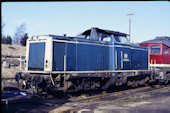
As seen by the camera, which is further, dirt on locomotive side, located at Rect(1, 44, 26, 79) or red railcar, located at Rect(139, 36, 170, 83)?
dirt on locomotive side, located at Rect(1, 44, 26, 79)

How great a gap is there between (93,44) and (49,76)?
336 cm

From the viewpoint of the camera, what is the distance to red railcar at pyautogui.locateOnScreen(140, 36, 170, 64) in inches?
647

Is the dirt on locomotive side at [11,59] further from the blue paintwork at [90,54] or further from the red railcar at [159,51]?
the red railcar at [159,51]

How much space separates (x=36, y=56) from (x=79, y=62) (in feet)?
7.33

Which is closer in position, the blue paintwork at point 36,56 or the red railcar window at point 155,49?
the blue paintwork at point 36,56

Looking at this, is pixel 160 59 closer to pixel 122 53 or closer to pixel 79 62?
pixel 122 53

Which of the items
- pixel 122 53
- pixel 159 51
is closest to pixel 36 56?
pixel 122 53

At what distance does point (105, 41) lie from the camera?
40.9ft

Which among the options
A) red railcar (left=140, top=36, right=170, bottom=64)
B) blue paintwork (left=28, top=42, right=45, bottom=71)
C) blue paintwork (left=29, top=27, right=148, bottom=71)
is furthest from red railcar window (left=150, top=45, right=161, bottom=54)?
blue paintwork (left=28, top=42, right=45, bottom=71)

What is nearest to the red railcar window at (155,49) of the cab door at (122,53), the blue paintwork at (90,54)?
the blue paintwork at (90,54)

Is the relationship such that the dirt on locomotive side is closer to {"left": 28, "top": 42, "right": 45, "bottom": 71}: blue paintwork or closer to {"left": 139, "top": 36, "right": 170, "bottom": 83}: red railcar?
{"left": 28, "top": 42, "right": 45, "bottom": 71}: blue paintwork

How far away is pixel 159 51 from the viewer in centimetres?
1662

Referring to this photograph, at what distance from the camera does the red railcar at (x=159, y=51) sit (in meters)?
16.4

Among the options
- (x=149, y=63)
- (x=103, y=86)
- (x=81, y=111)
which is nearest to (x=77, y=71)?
(x=103, y=86)
